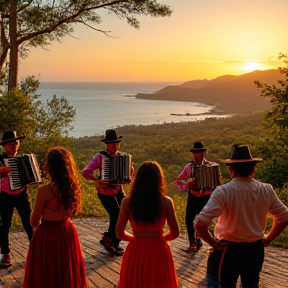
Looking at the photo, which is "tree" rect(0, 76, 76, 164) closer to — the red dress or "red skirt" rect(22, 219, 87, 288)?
"red skirt" rect(22, 219, 87, 288)

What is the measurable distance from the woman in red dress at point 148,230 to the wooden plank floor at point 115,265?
4.91ft

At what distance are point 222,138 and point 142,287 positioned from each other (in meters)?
43.5

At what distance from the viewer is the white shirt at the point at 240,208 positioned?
3.82m

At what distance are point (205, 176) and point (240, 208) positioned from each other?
3421 mm

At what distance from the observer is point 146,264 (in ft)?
14.2

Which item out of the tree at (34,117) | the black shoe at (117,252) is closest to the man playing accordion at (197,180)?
the black shoe at (117,252)

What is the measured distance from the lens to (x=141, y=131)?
6228 cm

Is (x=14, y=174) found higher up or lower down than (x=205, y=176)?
higher up

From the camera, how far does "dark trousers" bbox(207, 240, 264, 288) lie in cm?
384

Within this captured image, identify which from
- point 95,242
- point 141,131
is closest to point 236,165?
point 95,242

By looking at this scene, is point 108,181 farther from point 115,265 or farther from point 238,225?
point 238,225

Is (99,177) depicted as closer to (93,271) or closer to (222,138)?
(93,271)

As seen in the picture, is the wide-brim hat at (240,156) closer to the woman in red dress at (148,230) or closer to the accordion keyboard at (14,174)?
the woman in red dress at (148,230)

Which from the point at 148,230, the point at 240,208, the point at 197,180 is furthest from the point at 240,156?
the point at 197,180
